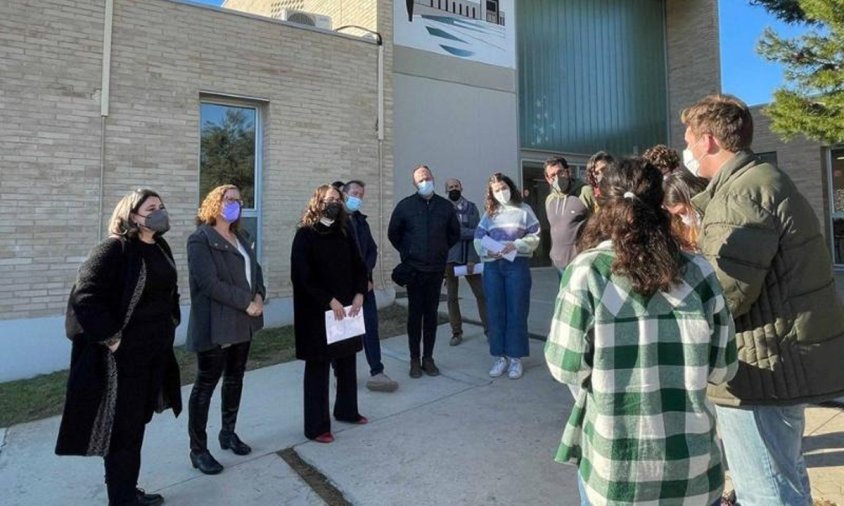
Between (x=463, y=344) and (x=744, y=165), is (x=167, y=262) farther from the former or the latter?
(x=463, y=344)

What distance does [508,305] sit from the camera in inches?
200

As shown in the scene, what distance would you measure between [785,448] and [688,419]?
594 millimetres

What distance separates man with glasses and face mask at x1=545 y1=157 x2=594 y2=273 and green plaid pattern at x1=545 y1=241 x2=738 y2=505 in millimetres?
2633

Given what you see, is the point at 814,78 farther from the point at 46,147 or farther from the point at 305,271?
the point at 46,147

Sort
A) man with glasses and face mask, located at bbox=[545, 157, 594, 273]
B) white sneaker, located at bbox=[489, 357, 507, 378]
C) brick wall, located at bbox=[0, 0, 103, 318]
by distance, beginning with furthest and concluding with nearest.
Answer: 1. brick wall, located at bbox=[0, 0, 103, 318]
2. white sneaker, located at bbox=[489, 357, 507, 378]
3. man with glasses and face mask, located at bbox=[545, 157, 594, 273]

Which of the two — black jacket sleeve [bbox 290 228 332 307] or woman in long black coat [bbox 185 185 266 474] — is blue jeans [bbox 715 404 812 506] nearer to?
black jacket sleeve [bbox 290 228 332 307]

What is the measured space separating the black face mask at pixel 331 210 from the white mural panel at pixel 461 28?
7.56 metres

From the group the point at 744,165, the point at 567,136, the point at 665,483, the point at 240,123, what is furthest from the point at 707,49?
the point at 665,483

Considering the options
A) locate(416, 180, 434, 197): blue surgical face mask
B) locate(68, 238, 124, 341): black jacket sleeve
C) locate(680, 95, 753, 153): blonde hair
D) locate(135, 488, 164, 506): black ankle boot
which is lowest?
locate(135, 488, 164, 506): black ankle boot

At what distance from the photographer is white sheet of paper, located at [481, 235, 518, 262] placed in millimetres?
4969

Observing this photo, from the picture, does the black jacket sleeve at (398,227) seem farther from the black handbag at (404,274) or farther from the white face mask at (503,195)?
the white face mask at (503,195)

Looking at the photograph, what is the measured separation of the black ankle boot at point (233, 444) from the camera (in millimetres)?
3746

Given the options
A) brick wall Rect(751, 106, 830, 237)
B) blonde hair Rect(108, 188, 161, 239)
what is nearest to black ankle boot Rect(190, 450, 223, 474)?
blonde hair Rect(108, 188, 161, 239)

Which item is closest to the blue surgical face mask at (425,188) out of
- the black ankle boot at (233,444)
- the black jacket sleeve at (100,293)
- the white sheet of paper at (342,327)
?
the white sheet of paper at (342,327)
